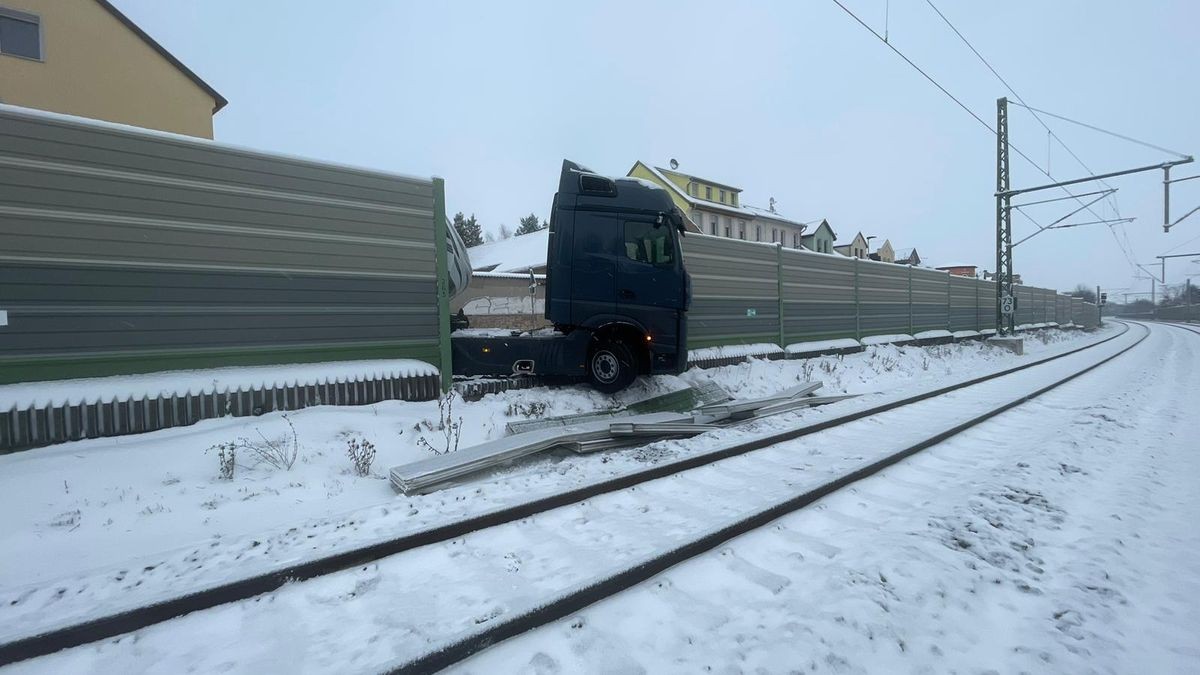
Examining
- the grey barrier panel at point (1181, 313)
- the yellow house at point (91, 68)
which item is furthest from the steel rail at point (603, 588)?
the grey barrier panel at point (1181, 313)

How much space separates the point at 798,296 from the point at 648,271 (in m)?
7.59

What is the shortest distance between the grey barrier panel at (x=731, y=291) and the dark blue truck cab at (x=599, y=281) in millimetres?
2918

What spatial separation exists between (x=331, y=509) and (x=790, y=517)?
11.8 feet

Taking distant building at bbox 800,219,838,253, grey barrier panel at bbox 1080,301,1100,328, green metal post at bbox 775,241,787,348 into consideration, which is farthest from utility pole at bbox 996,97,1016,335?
grey barrier panel at bbox 1080,301,1100,328

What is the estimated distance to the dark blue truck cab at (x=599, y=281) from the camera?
8102mm

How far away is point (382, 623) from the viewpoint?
8.80ft

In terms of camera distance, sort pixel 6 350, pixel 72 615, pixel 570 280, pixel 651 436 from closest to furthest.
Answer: pixel 72 615, pixel 6 350, pixel 651 436, pixel 570 280

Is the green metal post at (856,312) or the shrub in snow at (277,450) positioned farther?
the green metal post at (856,312)

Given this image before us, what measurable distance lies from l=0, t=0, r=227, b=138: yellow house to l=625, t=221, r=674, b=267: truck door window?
18989 mm

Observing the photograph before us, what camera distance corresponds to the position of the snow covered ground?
242 centimetres

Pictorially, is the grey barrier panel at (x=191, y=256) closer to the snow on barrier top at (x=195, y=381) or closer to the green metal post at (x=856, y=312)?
the snow on barrier top at (x=195, y=381)

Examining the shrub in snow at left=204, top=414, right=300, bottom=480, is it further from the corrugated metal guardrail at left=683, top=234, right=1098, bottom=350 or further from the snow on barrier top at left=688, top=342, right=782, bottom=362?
the corrugated metal guardrail at left=683, top=234, right=1098, bottom=350

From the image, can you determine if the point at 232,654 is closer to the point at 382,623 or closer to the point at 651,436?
the point at 382,623

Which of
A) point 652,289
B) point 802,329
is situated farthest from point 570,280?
point 802,329
